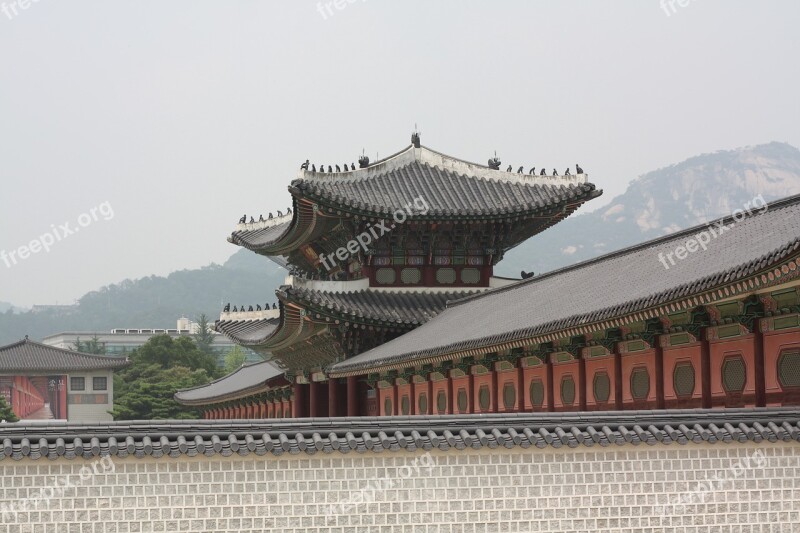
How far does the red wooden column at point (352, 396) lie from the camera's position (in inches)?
1511

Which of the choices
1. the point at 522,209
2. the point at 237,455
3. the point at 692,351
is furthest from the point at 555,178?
the point at 237,455

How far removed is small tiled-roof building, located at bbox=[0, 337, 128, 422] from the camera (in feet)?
344

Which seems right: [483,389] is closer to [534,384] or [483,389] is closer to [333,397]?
A: [534,384]

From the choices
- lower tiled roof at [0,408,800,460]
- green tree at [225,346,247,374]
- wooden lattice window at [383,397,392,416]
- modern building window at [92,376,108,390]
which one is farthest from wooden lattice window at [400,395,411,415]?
green tree at [225,346,247,374]

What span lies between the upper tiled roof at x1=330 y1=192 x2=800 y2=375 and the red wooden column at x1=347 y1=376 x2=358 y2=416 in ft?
9.15

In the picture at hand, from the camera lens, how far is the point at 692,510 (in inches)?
611

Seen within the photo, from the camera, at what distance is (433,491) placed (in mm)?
15102

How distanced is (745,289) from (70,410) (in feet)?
308

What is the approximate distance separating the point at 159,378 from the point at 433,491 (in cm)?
9321

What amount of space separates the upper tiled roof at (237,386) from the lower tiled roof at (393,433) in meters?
36.6

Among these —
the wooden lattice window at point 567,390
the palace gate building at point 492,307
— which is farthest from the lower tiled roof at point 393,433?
the wooden lattice window at point 567,390

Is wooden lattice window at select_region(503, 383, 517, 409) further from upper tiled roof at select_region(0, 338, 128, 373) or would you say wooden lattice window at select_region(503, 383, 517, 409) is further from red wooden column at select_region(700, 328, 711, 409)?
upper tiled roof at select_region(0, 338, 128, 373)

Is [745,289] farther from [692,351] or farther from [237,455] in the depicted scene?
[237,455]

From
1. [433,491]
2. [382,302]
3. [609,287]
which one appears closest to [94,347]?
[382,302]
